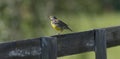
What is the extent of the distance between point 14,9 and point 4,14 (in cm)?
54

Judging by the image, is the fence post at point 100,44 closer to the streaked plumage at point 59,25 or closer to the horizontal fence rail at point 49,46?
the horizontal fence rail at point 49,46

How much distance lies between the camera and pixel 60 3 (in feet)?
39.5

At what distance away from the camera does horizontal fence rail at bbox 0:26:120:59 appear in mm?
4000

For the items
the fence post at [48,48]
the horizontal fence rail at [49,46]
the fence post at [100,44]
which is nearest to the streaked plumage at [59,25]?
the horizontal fence rail at [49,46]

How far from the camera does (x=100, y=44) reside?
16.1 feet

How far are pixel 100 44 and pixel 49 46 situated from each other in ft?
2.53

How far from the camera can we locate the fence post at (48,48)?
4.26m

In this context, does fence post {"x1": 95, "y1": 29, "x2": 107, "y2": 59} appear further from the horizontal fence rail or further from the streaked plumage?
the streaked plumage

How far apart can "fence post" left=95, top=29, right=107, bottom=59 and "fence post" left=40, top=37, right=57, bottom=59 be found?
2.32 feet

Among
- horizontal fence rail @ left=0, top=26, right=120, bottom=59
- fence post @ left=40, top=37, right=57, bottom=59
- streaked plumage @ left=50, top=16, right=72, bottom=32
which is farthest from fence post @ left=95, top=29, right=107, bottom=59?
streaked plumage @ left=50, top=16, right=72, bottom=32

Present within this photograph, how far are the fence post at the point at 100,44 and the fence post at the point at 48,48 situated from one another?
0.71 meters

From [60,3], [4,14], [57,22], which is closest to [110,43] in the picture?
[57,22]

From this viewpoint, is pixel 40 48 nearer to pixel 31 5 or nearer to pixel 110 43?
pixel 110 43

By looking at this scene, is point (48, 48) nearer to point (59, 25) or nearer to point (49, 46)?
point (49, 46)
